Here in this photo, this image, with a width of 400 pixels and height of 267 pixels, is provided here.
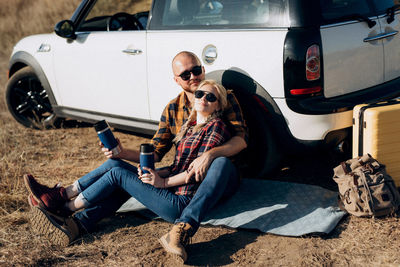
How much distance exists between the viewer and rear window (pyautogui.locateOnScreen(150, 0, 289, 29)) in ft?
11.3

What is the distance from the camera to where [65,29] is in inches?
192

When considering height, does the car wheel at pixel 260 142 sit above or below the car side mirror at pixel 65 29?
below

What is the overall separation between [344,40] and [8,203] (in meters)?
2.90

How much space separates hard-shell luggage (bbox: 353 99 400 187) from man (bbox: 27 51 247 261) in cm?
82

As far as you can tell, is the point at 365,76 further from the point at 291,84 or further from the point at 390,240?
the point at 390,240

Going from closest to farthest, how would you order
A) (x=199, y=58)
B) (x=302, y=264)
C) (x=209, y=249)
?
(x=302, y=264) → (x=209, y=249) → (x=199, y=58)

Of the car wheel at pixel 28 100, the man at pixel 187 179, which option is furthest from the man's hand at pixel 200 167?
the car wheel at pixel 28 100

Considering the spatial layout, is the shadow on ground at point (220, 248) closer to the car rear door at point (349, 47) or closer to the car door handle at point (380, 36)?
the car rear door at point (349, 47)

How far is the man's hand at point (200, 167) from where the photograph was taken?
10.4 ft

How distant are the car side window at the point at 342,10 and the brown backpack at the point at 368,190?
3.25 ft

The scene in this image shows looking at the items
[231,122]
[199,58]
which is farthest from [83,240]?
[199,58]

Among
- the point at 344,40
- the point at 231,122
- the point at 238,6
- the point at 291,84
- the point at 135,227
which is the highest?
the point at 238,6

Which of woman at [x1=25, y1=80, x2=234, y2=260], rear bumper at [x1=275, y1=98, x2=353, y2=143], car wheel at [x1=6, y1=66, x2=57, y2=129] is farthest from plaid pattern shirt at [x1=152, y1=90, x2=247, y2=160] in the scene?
car wheel at [x1=6, y1=66, x2=57, y2=129]

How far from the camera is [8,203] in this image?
3938 mm
